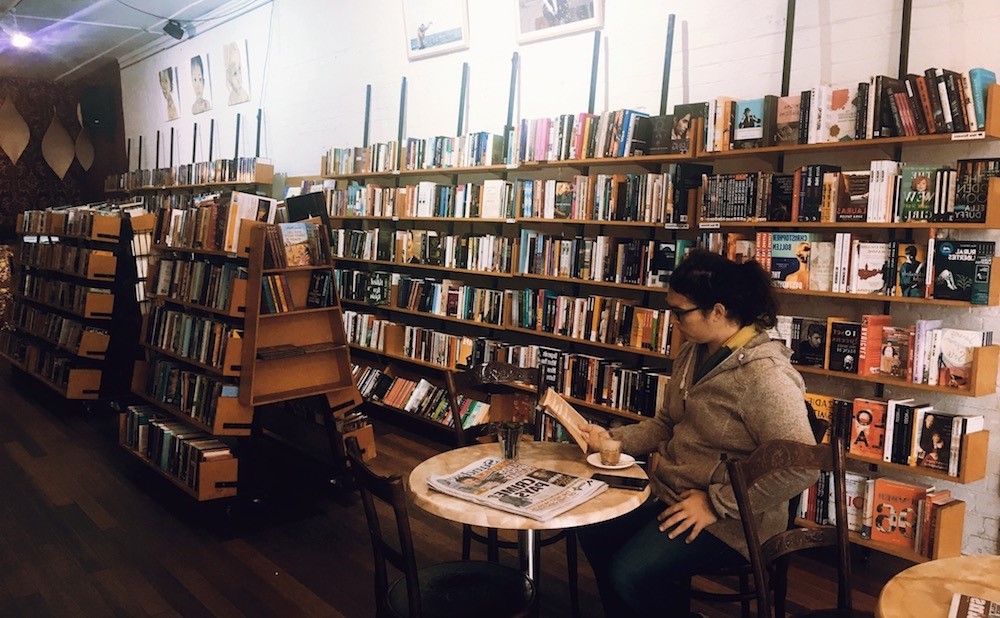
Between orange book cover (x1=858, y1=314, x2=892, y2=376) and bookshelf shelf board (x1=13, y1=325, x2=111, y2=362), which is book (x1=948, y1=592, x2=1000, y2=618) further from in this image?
bookshelf shelf board (x1=13, y1=325, x2=111, y2=362)

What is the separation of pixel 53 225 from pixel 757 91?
6.15 metres

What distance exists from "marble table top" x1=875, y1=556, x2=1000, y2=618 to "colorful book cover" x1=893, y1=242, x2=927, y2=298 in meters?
1.67

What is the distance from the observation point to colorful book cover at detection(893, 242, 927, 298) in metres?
3.05

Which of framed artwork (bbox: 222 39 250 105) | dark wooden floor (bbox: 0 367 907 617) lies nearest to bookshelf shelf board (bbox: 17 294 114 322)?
dark wooden floor (bbox: 0 367 907 617)

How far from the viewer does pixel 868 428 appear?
3207 millimetres

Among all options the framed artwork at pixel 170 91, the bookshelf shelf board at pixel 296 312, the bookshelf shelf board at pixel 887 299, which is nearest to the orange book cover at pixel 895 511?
the bookshelf shelf board at pixel 887 299

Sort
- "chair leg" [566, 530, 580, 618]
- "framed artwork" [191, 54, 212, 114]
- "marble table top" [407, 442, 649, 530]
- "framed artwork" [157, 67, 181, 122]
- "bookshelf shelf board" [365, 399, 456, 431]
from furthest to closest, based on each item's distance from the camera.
A: "framed artwork" [157, 67, 181, 122]
"framed artwork" [191, 54, 212, 114]
"bookshelf shelf board" [365, 399, 456, 431]
"chair leg" [566, 530, 580, 618]
"marble table top" [407, 442, 649, 530]

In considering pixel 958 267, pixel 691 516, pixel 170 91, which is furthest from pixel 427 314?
pixel 170 91

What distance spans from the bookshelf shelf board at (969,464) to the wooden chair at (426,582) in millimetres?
1930

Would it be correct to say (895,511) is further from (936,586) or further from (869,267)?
(936,586)

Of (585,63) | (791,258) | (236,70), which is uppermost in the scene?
(236,70)

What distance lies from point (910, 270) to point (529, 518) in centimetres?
217

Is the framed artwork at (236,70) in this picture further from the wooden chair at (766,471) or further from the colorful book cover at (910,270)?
→ the wooden chair at (766,471)

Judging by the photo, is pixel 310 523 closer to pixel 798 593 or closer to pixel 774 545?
pixel 798 593
